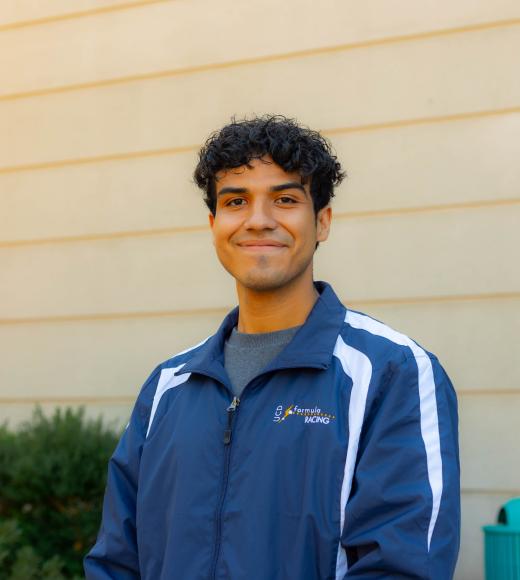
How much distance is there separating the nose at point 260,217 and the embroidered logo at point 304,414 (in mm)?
502

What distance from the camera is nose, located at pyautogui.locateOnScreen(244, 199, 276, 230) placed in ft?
8.03

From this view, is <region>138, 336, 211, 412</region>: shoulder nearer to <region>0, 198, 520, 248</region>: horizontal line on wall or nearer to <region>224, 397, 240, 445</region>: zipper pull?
<region>224, 397, 240, 445</region>: zipper pull

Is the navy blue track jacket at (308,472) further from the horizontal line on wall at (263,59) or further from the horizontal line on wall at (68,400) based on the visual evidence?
the horizontal line on wall at (68,400)

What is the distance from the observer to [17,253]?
5.75m

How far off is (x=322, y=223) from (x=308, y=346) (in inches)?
18.6

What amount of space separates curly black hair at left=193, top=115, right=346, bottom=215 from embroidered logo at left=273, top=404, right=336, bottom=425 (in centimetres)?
64

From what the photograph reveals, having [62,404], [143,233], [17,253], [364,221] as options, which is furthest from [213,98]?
[62,404]

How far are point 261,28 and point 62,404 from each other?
2.59 meters

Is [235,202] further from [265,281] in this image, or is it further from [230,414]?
[230,414]

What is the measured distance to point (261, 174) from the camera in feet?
8.30

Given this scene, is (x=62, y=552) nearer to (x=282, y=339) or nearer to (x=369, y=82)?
(x=282, y=339)

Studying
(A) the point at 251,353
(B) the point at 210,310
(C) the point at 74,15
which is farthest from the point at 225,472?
(C) the point at 74,15

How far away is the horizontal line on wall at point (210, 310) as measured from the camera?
4.52m

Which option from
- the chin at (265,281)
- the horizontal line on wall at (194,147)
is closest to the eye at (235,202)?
the chin at (265,281)
